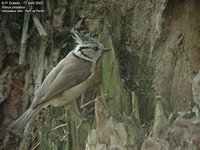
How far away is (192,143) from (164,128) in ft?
0.24

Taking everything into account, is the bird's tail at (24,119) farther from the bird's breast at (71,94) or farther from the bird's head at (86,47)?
the bird's head at (86,47)

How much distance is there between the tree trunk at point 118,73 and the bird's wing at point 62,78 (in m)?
0.06


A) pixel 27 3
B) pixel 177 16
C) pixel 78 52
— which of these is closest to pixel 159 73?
pixel 177 16

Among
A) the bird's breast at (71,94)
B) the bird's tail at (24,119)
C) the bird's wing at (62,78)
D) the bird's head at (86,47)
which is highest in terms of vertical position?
the bird's head at (86,47)

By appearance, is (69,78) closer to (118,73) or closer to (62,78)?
(62,78)

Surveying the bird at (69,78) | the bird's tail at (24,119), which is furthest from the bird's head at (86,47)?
the bird's tail at (24,119)

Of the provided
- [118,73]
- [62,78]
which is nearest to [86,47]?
[62,78]

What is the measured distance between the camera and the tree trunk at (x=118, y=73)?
1431mm

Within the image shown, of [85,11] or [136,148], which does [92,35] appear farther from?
[136,148]

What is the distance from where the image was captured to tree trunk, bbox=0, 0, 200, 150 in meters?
1.43

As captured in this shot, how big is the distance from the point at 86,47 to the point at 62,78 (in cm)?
15

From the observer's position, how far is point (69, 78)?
6.78ft

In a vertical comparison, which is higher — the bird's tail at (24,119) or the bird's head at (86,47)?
the bird's head at (86,47)

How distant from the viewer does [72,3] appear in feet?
7.13
